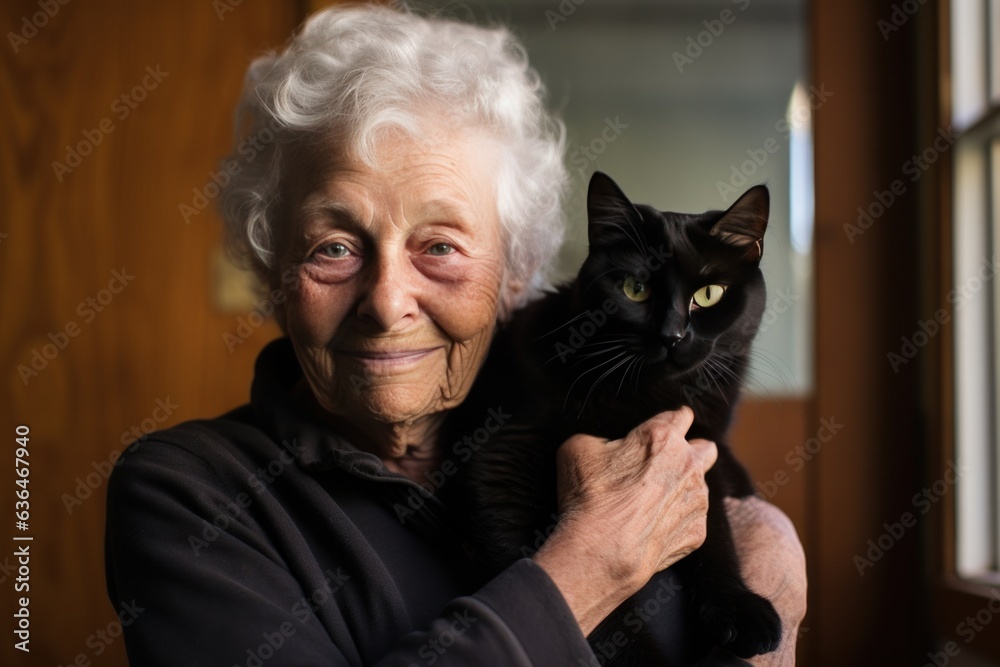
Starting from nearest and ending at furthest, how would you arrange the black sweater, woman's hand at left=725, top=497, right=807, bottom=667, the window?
the black sweater < woman's hand at left=725, top=497, right=807, bottom=667 < the window

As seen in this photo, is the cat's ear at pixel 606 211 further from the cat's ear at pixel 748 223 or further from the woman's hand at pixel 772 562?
the woman's hand at pixel 772 562

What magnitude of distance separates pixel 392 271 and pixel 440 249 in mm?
84

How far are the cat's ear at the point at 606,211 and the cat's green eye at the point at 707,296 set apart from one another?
12cm

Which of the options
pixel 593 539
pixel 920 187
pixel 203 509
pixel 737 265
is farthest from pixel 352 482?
pixel 920 187

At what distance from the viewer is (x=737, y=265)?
37.5 inches

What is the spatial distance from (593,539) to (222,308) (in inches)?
69.7

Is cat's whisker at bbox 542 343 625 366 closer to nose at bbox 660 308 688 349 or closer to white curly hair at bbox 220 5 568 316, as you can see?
nose at bbox 660 308 688 349

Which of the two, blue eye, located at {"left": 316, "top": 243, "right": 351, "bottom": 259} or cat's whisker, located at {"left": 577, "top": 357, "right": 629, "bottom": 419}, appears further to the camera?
blue eye, located at {"left": 316, "top": 243, "right": 351, "bottom": 259}

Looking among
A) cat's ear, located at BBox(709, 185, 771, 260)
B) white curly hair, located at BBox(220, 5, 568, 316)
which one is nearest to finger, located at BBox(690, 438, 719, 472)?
cat's ear, located at BBox(709, 185, 771, 260)

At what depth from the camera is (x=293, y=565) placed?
3.20ft

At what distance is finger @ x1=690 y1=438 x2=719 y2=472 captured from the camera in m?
1.00

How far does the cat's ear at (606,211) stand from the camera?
93 centimetres

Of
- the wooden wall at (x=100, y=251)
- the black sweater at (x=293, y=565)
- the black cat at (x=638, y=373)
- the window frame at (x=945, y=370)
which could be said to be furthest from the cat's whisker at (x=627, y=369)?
the wooden wall at (x=100, y=251)

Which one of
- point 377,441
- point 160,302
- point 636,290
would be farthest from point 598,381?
point 160,302
